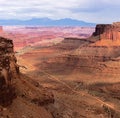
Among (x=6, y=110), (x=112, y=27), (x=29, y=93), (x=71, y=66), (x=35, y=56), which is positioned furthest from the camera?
(x=35, y=56)

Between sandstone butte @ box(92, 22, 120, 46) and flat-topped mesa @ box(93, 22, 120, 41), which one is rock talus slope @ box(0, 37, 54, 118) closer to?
sandstone butte @ box(92, 22, 120, 46)

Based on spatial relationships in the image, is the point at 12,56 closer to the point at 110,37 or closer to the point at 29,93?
the point at 29,93

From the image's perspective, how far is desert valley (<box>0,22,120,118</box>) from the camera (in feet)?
100.0

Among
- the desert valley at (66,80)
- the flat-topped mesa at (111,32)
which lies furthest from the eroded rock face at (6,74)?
the flat-topped mesa at (111,32)

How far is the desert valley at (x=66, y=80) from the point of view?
30.5m

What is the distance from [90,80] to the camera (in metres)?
85.9

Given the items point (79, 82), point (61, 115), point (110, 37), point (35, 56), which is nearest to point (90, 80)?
point (79, 82)

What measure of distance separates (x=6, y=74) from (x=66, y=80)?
58372mm

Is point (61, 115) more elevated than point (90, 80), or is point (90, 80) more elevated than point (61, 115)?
point (61, 115)

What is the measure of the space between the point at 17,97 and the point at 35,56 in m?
93.5

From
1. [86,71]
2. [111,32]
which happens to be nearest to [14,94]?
[86,71]

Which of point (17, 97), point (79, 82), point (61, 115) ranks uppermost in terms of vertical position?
point (17, 97)

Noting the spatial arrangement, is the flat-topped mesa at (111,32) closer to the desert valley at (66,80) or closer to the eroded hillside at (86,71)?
the desert valley at (66,80)

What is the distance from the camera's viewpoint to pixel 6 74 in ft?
95.6
